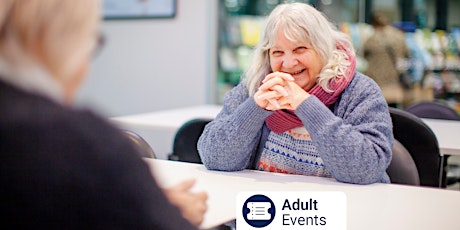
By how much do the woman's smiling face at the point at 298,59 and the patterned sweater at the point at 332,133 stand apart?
11 cm

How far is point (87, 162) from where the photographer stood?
2.37 ft

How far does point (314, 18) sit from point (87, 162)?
4.91 ft

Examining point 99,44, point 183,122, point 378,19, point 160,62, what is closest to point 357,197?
point 99,44

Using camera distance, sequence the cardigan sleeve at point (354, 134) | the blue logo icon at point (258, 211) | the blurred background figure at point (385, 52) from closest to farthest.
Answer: the blue logo icon at point (258, 211)
the cardigan sleeve at point (354, 134)
the blurred background figure at point (385, 52)

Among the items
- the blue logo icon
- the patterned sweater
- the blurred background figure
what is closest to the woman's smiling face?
the patterned sweater

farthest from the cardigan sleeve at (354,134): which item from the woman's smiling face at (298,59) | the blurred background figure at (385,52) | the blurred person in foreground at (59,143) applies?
the blurred background figure at (385,52)

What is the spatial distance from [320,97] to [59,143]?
57.3 inches

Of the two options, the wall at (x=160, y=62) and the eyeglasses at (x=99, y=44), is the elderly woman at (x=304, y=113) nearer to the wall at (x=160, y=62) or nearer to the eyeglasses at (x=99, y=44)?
the eyeglasses at (x=99, y=44)

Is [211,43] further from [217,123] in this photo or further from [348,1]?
[217,123]

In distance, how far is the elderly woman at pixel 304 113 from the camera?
197cm

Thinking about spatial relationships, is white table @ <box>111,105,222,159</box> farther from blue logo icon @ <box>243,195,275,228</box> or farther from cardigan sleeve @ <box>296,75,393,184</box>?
blue logo icon @ <box>243,195,275,228</box>

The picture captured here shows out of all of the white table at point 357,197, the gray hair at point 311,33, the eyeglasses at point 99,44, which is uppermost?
the eyeglasses at point 99,44

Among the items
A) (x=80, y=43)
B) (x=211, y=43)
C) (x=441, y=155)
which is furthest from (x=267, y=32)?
(x=211, y=43)

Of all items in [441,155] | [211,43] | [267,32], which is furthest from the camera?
[211,43]
